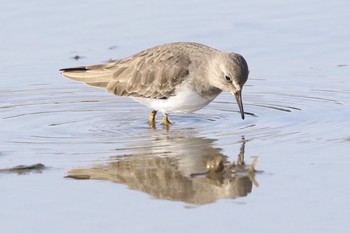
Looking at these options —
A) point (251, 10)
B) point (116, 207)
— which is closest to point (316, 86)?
point (251, 10)

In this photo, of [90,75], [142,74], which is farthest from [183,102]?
[90,75]

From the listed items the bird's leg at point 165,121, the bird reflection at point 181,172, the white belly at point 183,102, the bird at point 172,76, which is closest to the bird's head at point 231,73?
the bird at point 172,76

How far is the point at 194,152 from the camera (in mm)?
10719

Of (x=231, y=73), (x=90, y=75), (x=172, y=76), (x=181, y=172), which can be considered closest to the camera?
(x=181, y=172)

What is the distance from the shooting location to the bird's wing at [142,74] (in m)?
12.3

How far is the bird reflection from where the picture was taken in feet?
30.2

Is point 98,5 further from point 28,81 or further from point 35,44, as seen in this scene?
point 28,81

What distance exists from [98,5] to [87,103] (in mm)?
3303

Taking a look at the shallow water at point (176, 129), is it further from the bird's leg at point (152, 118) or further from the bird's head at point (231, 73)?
the bird's head at point (231, 73)

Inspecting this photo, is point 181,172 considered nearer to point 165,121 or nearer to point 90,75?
point 165,121

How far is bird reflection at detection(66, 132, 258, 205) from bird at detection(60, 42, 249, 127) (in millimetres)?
1048

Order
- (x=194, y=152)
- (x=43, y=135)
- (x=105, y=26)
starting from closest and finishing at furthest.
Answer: (x=194, y=152) → (x=43, y=135) → (x=105, y=26)

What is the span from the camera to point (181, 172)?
991cm

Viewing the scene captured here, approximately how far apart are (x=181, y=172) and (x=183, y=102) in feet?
7.50
